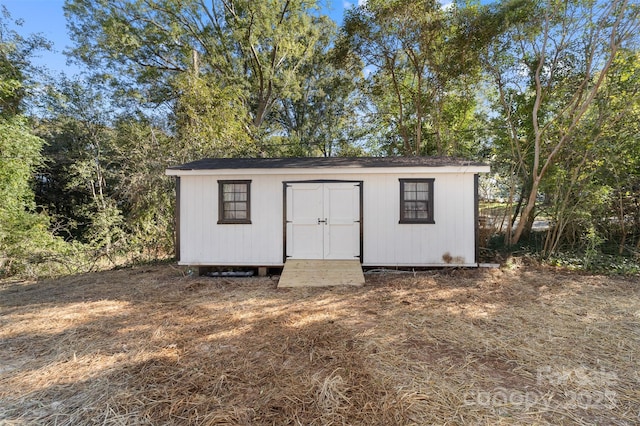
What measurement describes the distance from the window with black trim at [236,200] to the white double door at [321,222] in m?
0.92

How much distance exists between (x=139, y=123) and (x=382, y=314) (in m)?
12.6

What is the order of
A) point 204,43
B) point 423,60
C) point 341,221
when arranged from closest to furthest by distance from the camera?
1. point 341,221
2. point 423,60
3. point 204,43

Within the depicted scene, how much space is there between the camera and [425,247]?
619 cm

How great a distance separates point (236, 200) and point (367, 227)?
2.98 meters

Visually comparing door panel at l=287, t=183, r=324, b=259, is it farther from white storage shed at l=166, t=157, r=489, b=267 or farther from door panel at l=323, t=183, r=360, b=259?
A: door panel at l=323, t=183, r=360, b=259

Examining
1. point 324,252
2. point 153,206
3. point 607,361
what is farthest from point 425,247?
point 153,206

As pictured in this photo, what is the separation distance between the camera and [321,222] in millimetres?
6398

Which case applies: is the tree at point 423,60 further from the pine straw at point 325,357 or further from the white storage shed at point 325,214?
the pine straw at point 325,357

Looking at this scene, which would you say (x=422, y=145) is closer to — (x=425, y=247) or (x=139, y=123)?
(x=425, y=247)

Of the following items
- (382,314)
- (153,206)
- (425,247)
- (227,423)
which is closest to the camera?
(227,423)

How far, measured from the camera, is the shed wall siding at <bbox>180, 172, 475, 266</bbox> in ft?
20.2

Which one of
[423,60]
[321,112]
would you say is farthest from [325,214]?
[321,112]

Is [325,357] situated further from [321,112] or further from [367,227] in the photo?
[321,112]

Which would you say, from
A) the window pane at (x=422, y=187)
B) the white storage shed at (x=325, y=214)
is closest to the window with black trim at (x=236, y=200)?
the white storage shed at (x=325, y=214)
